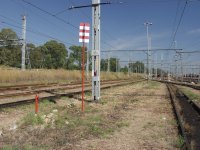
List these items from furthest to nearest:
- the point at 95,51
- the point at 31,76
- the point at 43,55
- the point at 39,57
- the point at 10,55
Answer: the point at 43,55, the point at 39,57, the point at 10,55, the point at 31,76, the point at 95,51

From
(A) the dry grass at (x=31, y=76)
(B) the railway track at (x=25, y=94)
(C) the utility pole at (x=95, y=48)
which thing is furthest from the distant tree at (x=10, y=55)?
(C) the utility pole at (x=95, y=48)

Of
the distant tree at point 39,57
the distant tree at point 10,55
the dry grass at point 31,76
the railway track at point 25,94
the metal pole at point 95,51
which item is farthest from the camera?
the distant tree at point 39,57

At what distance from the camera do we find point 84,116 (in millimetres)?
11914

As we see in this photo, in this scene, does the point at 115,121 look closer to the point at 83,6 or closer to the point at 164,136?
the point at 164,136

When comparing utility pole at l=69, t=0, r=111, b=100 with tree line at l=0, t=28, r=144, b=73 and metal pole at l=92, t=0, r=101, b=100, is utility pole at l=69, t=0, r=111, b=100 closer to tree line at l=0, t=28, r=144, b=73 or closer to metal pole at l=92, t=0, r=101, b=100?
metal pole at l=92, t=0, r=101, b=100

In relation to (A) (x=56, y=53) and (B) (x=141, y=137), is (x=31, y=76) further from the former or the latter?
(A) (x=56, y=53)

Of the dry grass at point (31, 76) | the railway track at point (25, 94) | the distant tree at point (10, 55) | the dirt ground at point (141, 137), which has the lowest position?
the dirt ground at point (141, 137)

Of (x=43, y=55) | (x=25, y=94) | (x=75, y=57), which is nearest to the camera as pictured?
(x=25, y=94)

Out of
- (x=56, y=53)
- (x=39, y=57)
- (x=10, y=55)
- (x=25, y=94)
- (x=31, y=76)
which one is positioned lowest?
(x=25, y=94)

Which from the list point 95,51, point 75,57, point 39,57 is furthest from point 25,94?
point 75,57

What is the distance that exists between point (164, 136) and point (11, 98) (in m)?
10.8

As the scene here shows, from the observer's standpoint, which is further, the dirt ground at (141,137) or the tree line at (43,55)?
the tree line at (43,55)

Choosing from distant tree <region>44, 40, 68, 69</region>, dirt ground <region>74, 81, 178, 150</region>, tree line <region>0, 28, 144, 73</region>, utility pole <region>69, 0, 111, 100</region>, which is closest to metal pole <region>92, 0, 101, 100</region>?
utility pole <region>69, 0, 111, 100</region>

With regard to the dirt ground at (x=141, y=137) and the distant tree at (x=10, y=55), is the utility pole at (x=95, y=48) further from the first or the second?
the distant tree at (x=10, y=55)
